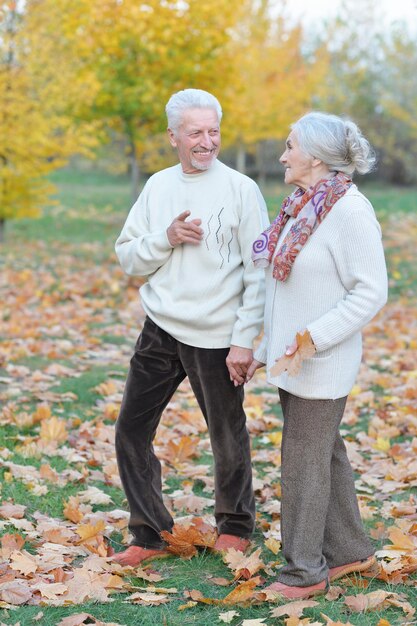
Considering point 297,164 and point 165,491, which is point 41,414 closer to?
point 165,491

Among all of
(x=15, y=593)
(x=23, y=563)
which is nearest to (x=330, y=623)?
(x=15, y=593)

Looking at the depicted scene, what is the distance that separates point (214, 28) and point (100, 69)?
6.94 feet

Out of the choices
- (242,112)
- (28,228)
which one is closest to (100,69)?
(242,112)

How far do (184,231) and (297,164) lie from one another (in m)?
0.58

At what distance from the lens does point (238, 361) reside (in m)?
3.63

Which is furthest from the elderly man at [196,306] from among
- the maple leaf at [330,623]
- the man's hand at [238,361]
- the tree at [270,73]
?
the tree at [270,73]

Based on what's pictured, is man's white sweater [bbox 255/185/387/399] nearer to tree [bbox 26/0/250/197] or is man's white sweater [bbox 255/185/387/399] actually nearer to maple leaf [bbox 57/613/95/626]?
maple leaf [bbox 57/613/95/626]

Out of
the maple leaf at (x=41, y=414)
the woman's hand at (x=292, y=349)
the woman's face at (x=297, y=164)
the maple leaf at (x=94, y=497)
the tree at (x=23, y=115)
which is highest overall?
the tree at (x=23, y=115)

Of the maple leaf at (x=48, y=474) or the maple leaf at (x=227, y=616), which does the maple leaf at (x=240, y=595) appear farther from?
the maple leaf at (x=48, y=474)

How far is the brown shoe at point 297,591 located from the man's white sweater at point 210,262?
0.96 m

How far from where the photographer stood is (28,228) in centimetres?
2094

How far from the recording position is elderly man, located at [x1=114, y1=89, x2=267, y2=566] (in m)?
3.65

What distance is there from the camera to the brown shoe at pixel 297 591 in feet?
11.0

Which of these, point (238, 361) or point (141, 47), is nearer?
point (238, 361)
